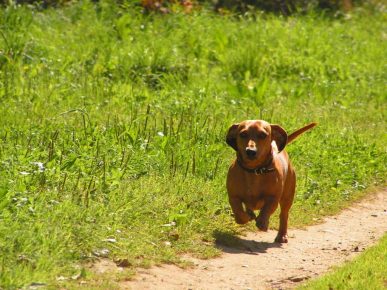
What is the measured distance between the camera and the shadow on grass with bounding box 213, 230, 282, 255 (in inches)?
300

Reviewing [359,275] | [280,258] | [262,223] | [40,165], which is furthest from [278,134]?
[40,165]

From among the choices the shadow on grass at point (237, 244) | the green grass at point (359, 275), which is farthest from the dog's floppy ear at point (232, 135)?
the green grass at point (359, 275)

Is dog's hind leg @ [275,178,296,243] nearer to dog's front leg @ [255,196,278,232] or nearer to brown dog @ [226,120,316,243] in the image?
brown dog @ [226,120,316,243]

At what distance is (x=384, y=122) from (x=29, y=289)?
715 centimetres

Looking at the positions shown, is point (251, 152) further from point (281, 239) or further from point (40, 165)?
point (40, 165)

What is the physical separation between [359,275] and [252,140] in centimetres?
145

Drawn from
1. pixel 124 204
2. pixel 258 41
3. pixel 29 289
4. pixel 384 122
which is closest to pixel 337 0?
pixel 258 41

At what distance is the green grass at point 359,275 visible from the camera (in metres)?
6.45

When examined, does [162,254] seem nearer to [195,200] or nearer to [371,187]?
[195,200]

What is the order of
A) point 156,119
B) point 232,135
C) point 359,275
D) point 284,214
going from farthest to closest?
point 156,119 → point 284,214 → point 232,135 → point 359,275

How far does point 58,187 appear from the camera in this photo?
7.39 metres

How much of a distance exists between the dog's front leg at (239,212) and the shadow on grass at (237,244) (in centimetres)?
15

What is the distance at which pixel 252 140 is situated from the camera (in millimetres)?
7688

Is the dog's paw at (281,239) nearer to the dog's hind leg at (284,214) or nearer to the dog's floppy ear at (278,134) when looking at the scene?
the dog's hind leg at (284,214)
